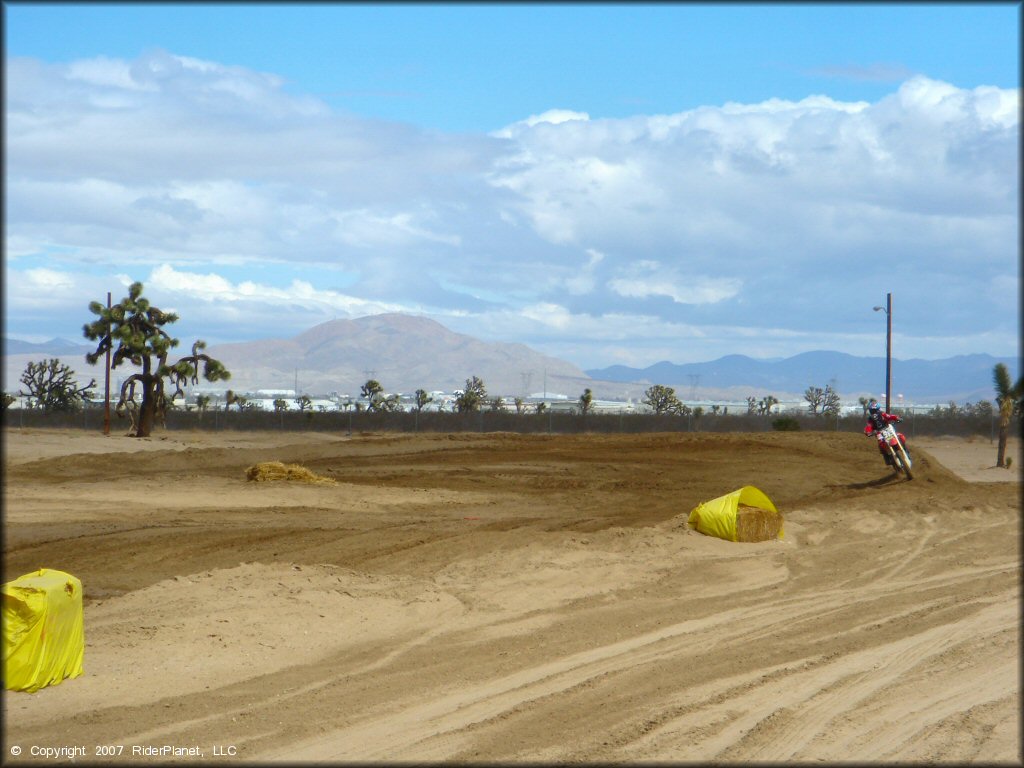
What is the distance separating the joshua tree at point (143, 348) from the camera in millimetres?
49125

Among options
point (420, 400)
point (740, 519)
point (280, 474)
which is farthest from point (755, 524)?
point (420, 400)

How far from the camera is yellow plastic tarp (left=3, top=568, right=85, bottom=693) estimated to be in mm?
9938

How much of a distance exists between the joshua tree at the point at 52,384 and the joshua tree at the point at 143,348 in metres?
16.1

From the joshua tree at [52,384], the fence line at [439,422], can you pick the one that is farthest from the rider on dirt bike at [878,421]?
the joshua tree at [52,384]

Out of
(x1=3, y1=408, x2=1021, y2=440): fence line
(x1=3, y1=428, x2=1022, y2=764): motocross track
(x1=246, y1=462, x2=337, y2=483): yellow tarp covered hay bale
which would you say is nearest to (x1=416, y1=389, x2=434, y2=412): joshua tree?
(x1=3, y1=408, x2=1021, y2=440): fence line

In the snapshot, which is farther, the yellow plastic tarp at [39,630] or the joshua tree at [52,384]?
the joshua tree at [52,384]

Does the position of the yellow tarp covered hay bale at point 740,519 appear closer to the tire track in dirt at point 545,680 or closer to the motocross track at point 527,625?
the motocross track at point 527,625

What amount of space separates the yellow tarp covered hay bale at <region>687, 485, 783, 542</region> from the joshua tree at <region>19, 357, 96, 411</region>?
175 ft

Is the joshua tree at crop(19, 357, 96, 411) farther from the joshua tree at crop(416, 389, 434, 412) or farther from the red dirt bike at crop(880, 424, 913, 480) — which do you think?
the red dirt bike at crop(880, 424, 913, 480)

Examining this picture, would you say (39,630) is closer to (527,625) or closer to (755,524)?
(527,625)

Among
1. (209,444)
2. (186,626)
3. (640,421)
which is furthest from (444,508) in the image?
(640,421)

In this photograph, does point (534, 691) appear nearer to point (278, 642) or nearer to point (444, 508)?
point (278, 642)

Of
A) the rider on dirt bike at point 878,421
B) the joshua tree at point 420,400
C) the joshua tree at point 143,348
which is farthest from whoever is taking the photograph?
the joshua tree at point 420,400

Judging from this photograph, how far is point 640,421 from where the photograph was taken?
58.4m
